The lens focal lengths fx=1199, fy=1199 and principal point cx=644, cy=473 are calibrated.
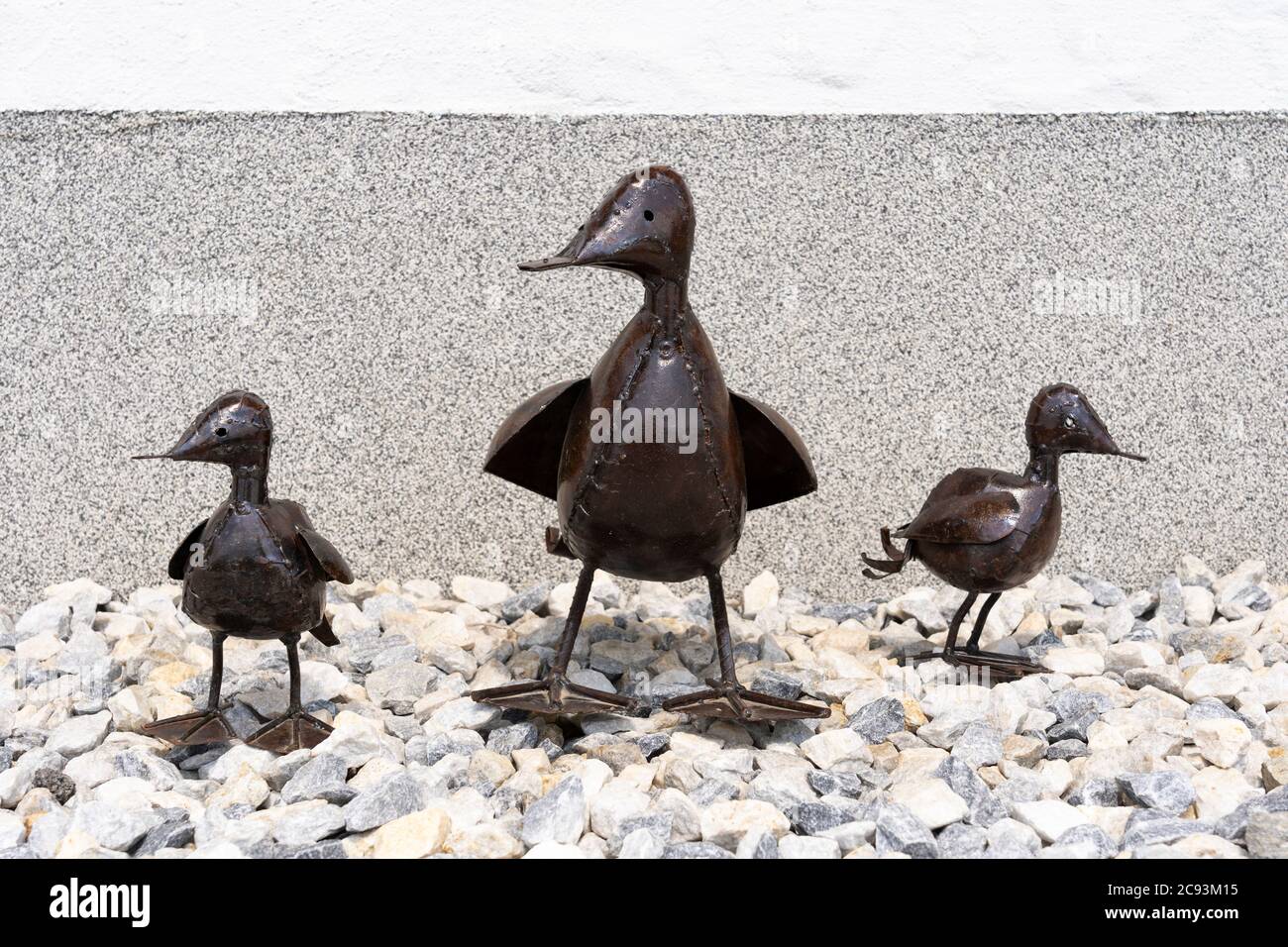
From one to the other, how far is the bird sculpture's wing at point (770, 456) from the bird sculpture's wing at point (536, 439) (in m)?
0.31

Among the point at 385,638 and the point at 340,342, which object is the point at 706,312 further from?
the point at 385,638

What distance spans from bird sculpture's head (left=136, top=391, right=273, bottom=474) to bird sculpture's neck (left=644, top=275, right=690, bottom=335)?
0.69 meters

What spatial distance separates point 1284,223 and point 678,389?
1972 millimetres

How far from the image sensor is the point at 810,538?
297cm

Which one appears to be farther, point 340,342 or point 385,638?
point 340,342

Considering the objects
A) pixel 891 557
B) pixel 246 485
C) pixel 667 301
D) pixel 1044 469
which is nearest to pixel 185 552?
pixel 246 485

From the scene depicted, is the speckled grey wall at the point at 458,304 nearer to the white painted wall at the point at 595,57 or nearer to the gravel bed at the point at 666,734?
the white painted wall at the point at 595,57

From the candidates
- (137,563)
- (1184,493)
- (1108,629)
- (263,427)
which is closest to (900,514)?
(1108,629)

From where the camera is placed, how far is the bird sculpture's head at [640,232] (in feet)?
6.15

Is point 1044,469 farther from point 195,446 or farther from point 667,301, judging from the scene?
point 195,446

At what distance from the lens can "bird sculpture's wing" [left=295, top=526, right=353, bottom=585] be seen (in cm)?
201

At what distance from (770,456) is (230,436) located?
0.96 metres

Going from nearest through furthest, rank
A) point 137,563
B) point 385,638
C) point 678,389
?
point 678,389
point 385,638
point 137,563

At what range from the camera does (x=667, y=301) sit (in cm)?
198
